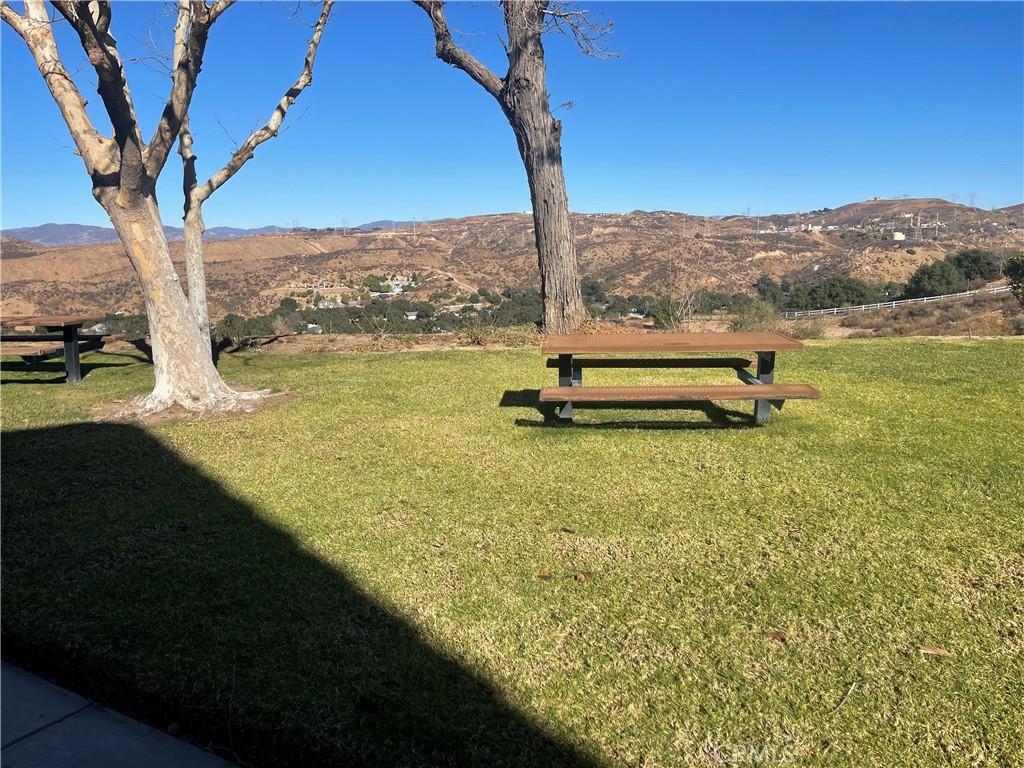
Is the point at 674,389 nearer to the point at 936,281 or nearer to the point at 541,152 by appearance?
the point at 541,152

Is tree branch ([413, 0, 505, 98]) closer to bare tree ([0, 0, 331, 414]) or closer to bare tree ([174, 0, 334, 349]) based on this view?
bare tree ([174, 0, 334, 349])

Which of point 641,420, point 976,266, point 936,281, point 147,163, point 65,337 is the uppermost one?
point 147,163

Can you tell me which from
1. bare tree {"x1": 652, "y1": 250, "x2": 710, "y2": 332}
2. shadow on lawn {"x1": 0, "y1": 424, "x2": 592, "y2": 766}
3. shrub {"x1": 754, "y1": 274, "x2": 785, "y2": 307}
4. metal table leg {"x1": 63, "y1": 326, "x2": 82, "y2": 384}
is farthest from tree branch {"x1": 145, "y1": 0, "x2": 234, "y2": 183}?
shrub {"x1": 754, "y1": 274, "x2": 785, "y2": 307}

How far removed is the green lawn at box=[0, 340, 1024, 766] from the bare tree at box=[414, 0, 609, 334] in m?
6.39

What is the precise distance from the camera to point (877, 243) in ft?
177

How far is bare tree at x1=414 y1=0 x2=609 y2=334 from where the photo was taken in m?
12.1

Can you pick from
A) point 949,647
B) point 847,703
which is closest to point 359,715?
point 847,703

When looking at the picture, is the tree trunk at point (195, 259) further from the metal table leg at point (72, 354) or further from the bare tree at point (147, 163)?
the metal table leg at point (72, 354)

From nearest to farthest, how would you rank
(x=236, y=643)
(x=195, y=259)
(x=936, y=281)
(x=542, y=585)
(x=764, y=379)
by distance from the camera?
1. (x=236, y=643)
2. (x=542, y=585)
3. (x=764, y=379)
4. (x=195, y=259)
5. (x=936, y=281)

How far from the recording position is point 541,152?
485 inches

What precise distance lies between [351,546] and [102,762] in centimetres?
166

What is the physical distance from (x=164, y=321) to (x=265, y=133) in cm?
265

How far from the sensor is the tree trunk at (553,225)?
12.3 meters

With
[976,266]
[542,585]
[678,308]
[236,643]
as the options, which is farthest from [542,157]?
[976,266]
